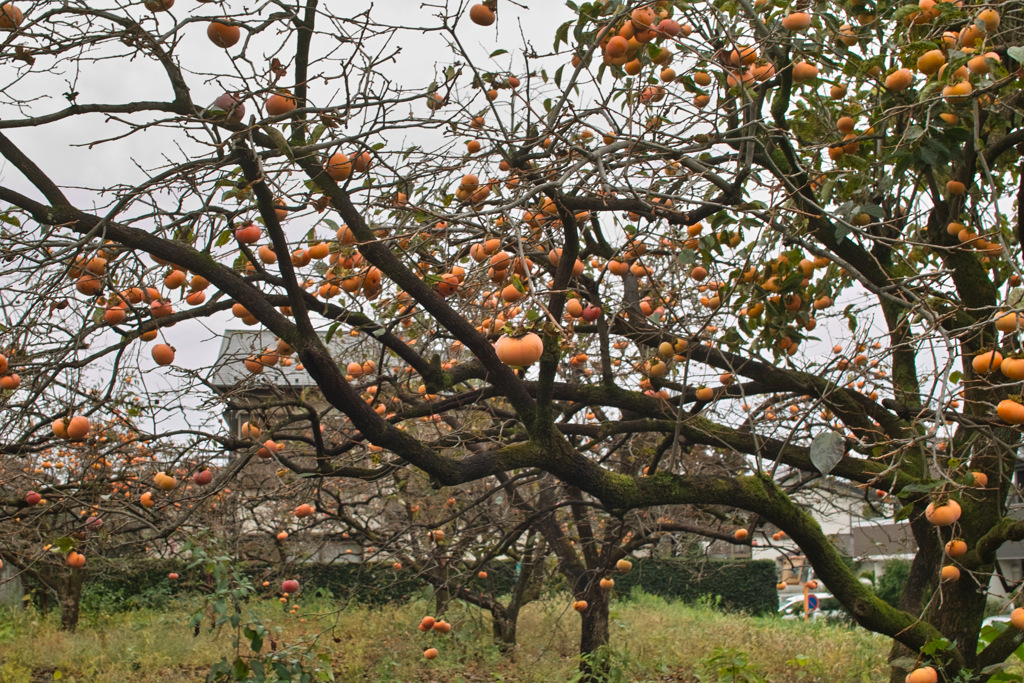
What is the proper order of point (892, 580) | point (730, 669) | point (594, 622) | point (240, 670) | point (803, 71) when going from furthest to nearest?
point (892, 580), point (594, 622), point (730, 669), point (240, 670), point (803, 71)

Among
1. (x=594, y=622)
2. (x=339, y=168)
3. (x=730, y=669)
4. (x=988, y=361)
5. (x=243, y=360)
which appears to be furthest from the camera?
(x=594, y=622)

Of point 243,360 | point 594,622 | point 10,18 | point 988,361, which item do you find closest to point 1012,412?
point 988,361

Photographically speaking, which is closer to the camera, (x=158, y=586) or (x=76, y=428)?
(x=76, y=428)

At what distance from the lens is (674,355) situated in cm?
417

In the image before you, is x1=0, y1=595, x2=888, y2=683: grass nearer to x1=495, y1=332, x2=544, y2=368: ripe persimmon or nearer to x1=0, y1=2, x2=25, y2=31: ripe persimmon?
x1=495, y1=332, x2=544, y2=368: ripe persimmon

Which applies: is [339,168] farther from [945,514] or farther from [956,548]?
[956,548]

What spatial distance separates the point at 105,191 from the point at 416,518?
17.5 ft

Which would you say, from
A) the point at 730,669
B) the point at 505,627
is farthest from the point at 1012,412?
the point at 505,627

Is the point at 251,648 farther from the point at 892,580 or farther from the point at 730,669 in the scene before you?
the point at 892,580

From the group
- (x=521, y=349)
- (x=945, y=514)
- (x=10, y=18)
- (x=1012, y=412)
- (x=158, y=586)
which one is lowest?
(x=158, y=586)

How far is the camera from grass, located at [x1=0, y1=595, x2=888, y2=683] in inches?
241

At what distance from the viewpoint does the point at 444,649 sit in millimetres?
7090

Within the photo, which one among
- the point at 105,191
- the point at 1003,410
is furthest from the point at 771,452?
the point at 105,191

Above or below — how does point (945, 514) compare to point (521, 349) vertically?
below
